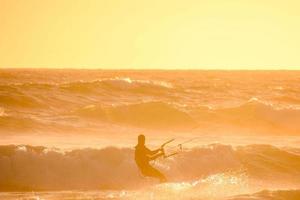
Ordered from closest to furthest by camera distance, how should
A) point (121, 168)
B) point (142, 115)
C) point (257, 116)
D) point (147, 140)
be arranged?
point (121, 168) < point (147, 140) < point (142, 115) < point (257, 116)

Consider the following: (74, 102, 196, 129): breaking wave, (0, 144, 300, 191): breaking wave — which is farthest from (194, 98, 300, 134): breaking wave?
(0, 144, 300, 191): breaking wave

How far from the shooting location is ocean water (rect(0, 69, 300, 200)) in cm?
2304

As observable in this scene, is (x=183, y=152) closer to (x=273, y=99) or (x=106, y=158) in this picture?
(x=106, y=158)

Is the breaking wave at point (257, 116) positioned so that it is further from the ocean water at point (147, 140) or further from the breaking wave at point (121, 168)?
the breaking wave at point (121, 168)

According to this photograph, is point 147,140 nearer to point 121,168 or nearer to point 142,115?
point 121,168

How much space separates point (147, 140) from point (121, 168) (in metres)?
6.45

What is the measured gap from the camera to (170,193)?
2119 cm

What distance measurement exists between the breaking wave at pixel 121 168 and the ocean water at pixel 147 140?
1.2 inches

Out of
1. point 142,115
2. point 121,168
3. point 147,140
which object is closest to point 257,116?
point 142,115

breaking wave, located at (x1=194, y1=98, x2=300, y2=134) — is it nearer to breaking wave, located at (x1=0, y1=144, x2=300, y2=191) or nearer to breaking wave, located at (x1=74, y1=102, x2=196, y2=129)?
breaking wave, located at (x1=74, y1=102, x2=196, y2=129)

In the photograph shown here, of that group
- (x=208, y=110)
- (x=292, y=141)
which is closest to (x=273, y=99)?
(x=208, y=110)

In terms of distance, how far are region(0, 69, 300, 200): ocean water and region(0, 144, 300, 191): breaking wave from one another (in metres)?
0.03

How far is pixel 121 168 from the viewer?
24891 millimetres

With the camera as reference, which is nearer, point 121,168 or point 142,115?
point 121,168
